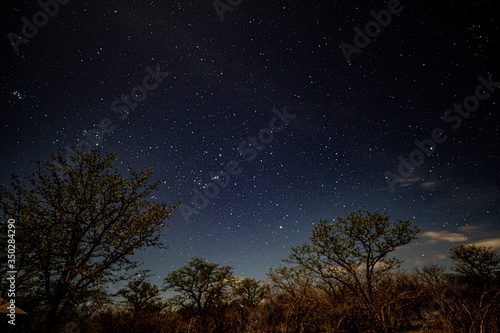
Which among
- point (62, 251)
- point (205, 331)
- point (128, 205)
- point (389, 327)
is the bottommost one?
point (205, 331)

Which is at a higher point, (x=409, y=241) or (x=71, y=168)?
(x=71, y=168)

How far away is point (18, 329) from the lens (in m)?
17.5

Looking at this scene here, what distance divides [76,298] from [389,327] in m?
13.5

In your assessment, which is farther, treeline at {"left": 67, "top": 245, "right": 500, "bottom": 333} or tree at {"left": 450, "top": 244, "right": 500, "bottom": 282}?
tree at {"left": 450, "top": 244, "right": 500, "bottom": 282}

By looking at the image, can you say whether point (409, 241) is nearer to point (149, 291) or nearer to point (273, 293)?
point (273, 293)

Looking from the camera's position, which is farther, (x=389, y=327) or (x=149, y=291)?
(x=149, y=291)

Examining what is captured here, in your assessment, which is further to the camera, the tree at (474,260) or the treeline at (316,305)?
the tree at (474,260)

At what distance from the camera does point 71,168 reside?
12.0 meters

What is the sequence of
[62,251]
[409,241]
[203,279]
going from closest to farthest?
[62,251]
[409,241]
[203,279]

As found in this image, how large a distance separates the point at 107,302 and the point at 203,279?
73.6 feet

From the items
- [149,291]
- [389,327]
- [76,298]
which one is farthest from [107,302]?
[149,291]

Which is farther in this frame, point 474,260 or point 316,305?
point 474,260

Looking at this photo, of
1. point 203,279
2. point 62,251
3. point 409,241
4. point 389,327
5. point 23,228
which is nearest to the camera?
point 389,327

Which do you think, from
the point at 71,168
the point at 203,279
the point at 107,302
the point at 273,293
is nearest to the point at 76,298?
the point at 107,302
